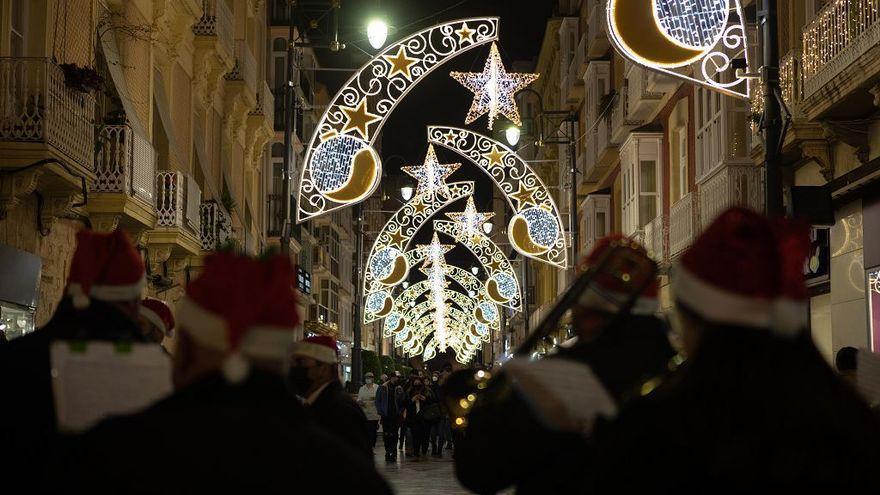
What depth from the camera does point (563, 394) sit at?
176 inches

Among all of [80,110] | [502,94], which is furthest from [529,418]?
[502,94]

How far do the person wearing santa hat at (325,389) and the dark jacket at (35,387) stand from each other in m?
3.80

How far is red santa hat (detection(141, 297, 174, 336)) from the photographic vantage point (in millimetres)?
7473

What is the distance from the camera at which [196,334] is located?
3.69 meters

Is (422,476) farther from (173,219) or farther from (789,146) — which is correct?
(789,146)

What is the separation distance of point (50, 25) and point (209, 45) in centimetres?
1202

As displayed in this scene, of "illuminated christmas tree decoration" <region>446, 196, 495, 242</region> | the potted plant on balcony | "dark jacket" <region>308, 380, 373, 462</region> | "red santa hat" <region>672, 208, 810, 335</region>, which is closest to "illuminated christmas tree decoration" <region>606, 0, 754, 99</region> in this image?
the potted plant on balcony

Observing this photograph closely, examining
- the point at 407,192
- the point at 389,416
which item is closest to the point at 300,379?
the point at 389,416

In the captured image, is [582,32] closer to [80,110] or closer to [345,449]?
[80,110]

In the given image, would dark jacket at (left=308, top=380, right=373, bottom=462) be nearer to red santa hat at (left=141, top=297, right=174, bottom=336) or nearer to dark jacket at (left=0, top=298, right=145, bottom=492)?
red santa hat at (left=141, top=297, right=174, bottom=336)

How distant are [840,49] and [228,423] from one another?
49.9 feet

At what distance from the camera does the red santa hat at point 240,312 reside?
3639 mm

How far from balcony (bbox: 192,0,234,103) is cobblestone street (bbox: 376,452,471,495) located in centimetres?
912

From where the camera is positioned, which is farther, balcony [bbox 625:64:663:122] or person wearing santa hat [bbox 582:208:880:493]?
balcony [bbox 625:64:663:122]
